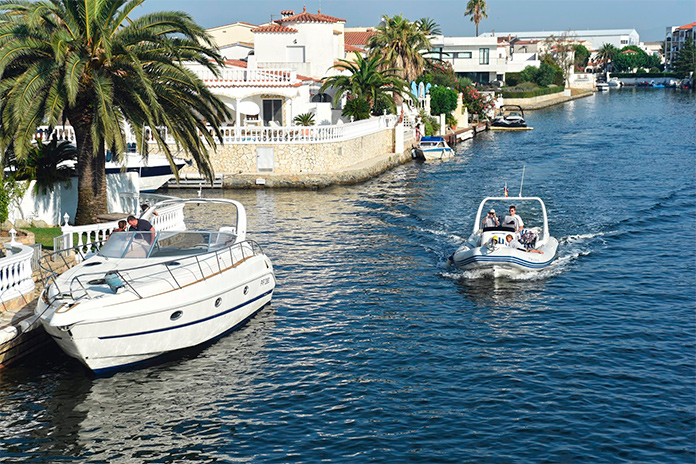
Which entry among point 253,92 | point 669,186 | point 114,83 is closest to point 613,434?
point 114,83

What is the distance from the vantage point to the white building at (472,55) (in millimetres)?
128125

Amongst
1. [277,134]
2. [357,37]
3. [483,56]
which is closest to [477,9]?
[483,56]

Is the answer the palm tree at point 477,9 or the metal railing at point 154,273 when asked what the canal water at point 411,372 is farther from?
the palm tree at point 477,9

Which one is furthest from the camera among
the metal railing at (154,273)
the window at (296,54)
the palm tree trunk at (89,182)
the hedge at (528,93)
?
the hedge at (528,93)

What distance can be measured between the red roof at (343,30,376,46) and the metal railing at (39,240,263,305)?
67.7 m

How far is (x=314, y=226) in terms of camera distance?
32625 millimetres

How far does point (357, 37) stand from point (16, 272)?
7411 centimetres

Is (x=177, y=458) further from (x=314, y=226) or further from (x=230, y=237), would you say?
(x=314, y=226)

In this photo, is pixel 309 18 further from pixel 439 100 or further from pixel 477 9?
pixel 477 9

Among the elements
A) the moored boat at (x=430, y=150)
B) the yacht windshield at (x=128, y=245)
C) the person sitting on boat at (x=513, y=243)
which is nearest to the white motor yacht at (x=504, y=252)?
the person sitting on boat at (x=513, y=243)

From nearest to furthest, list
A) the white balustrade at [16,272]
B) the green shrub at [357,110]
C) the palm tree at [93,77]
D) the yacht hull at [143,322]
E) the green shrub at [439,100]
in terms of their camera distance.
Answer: the yacht hull at [143,322], the white balustrade at [16,272], the palm tree at [93,77], the green shrub at [357,110], the green shrub at [439,100]

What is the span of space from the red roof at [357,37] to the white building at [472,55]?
39.0 m

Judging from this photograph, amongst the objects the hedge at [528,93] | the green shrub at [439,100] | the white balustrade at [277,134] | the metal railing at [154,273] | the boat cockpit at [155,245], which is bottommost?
the metal railing at [154,273]

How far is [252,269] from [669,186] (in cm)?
3042
